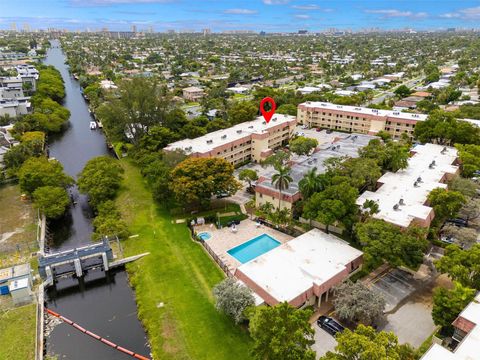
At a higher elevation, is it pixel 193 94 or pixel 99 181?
pixel 193 94

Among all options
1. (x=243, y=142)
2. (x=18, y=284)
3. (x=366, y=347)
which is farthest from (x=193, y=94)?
(x=366, y=347)

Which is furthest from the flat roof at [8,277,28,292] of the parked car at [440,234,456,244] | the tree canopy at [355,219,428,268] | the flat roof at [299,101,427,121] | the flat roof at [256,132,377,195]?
the flat roof at [299,101,427,121]

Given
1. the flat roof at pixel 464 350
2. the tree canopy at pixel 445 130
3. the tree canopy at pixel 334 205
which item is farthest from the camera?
the tree canopy at pixel 445 130

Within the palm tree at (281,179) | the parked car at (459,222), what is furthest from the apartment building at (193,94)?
the parked car at (459,222)

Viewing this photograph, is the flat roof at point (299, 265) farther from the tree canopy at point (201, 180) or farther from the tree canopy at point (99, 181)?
the tree canopy at point (99, 181)

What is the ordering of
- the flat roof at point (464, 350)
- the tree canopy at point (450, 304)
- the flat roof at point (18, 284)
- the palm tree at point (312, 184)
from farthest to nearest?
Answer: the palm tree at point (312, 184)
the flat roof at point (18, 284)
the tree canopy at point (450, 304)
the flat roof at point (464, 350)

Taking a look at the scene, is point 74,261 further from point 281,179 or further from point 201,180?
point 281,179

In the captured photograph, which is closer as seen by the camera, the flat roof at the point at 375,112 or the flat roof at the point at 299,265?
the flat roof at the point at 299,265
